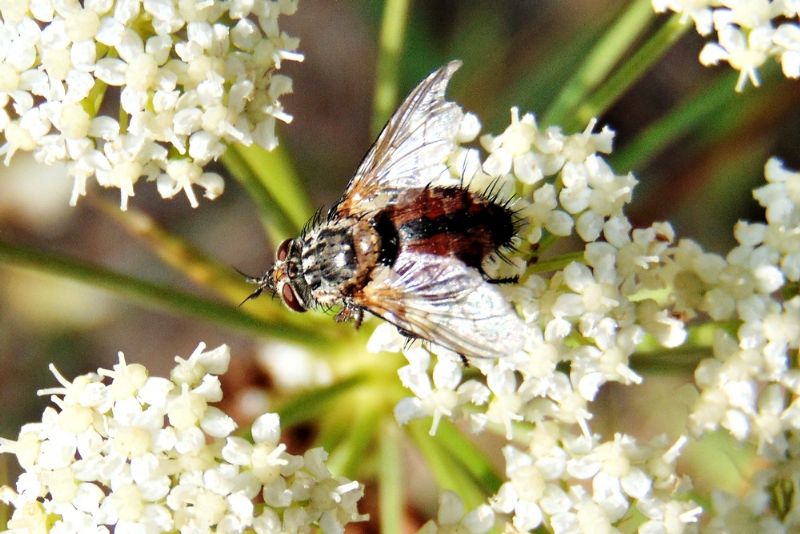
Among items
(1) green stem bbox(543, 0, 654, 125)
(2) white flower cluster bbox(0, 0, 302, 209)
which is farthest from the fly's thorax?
(1) green stem bbox(543, 0, 654, 125)

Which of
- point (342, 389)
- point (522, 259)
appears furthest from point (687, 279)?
point (342, 389)

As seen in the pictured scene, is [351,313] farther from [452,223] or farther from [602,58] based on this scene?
[602,58]

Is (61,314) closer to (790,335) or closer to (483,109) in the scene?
(483,109)

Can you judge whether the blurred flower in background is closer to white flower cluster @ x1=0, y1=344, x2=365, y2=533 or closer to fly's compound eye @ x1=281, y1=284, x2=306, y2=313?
white flower cluster @ x1=0, y1=344, x2=365, y2=533

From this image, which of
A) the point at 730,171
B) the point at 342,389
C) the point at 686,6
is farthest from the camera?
the point at 730,171

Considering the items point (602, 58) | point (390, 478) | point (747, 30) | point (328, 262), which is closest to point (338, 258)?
point (328, 262)

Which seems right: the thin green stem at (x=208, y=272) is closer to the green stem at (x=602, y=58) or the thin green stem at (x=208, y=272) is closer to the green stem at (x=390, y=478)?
the green stem at (x=390, y=478)
